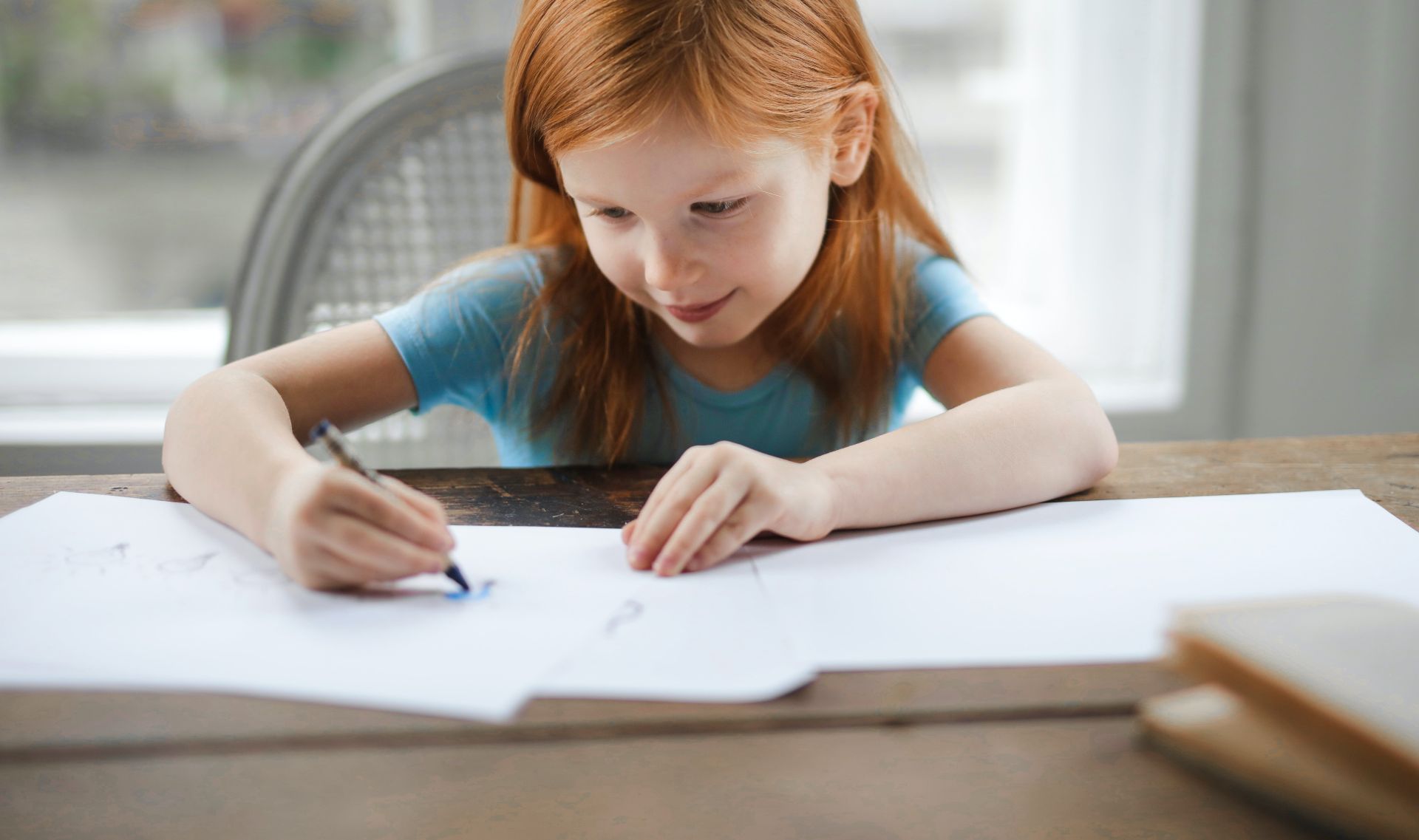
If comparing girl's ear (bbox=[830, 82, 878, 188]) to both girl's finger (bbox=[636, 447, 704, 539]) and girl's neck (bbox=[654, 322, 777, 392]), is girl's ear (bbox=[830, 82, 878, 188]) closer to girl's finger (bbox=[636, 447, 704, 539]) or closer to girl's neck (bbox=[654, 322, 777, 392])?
girl's neck (bbox=[654, 322, 777, 392])

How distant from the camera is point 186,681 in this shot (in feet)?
1.09

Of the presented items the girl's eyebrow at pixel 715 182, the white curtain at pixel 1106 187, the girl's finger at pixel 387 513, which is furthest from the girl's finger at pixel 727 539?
the white curtain at pixel 1106 187

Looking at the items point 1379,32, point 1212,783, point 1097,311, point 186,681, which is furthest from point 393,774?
point 1379,32

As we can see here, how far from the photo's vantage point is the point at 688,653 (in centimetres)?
35

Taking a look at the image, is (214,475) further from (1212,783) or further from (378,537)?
(1212,783)

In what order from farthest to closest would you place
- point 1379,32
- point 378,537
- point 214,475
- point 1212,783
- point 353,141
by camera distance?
point 1379,32
point 353,141
point 214,475
point 378,537
point 1212,783

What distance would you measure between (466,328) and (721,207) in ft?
0.81

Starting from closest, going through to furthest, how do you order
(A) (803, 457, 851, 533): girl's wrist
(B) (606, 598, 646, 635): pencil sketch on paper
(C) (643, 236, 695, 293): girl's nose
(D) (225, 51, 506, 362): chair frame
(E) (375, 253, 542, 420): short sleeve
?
1. (B) (606, 598, 646, 635): pencil sketch on paper
2. (A) (803, 457, 851, 533): girl's wrist
3. (C) (643, 236, 695, 293): girl's nose
4. (E) (375, 253, 542, 420): short sleeve
5. (D) (225, 51, 506, 362): chair frame

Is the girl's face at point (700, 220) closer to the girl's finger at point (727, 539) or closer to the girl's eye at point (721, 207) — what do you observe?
the girl's eye at point (721, 207)

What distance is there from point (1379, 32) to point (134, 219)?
171 centimetres

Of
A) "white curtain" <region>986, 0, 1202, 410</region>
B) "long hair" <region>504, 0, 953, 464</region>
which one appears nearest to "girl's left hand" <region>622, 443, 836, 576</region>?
"long hair" <region>504, 0, 953, 464</region>

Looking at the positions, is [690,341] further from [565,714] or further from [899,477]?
[565,714]

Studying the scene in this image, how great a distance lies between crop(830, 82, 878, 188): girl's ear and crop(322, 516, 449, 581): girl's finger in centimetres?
41

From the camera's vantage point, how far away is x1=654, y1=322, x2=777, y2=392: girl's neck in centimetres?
83
